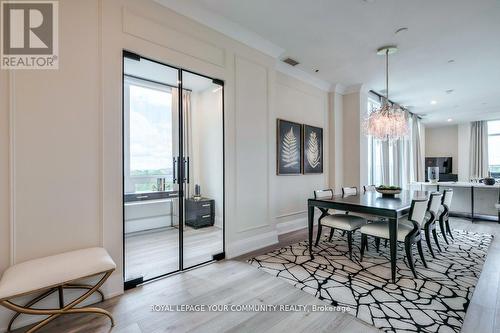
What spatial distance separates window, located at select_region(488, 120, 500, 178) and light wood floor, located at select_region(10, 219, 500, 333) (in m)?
8.41

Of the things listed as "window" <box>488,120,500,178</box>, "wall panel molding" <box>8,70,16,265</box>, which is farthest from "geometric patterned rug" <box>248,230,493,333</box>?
"window" <box>488,120,500,178</box>

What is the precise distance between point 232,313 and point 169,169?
170 cm

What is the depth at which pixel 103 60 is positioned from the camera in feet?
7.41

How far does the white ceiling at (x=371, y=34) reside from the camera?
279 cm

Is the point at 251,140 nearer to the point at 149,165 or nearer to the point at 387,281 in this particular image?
the point at 149,165

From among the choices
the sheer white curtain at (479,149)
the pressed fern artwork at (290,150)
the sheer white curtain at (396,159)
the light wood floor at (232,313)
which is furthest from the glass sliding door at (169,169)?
the sheer white curtain at (479,149)

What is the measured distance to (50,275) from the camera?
1.64 m

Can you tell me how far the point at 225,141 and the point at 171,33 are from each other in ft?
4.62

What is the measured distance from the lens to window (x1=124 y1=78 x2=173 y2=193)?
2.62m

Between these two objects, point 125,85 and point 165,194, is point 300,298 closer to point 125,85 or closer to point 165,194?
point 165,194

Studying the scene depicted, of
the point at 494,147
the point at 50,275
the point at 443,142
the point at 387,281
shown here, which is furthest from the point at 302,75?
the point at 494,147
